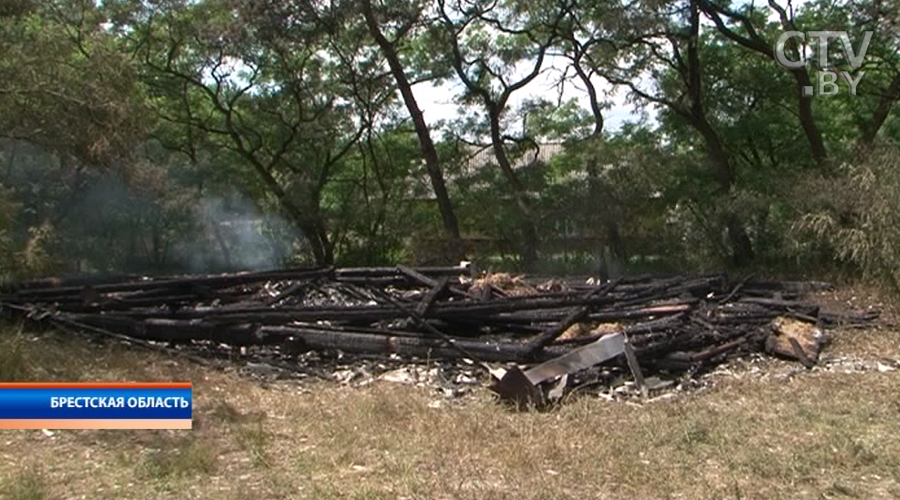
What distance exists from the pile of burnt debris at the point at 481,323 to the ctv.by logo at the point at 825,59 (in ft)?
22.9

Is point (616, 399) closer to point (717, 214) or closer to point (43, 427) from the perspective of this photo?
point (43, 427)

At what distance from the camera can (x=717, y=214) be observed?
1505 centimetres

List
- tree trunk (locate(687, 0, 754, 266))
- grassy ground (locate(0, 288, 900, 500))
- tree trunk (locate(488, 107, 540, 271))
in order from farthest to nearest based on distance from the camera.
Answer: tree trunk (locate(488, 107, 540, 271)) < tree trunk (locate(687, 0, 754, 266)) < grassy ground (locate(0, 288, 900, 500))

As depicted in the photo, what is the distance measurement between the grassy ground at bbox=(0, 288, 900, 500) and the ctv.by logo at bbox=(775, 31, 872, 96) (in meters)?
10.3

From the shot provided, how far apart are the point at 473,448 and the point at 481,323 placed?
11.5 feet

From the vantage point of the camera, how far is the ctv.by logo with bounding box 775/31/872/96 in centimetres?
1480

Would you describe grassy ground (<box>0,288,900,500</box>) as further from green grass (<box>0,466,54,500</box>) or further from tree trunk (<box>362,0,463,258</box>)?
tree trunk (<box>362,0,463,258</box>)

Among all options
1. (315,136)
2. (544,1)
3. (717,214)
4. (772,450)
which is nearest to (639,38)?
(544,1)

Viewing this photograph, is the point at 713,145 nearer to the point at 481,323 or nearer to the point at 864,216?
the point at 864,216

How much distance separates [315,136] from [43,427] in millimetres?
14938

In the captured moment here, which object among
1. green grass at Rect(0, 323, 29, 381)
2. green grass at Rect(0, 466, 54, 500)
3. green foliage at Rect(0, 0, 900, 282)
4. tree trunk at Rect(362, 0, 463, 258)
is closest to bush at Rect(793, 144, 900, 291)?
green foliage at Rect(0, 0, 900, 282)

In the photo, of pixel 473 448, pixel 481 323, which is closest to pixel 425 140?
pixel 481 323

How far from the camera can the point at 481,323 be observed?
8.27 metres

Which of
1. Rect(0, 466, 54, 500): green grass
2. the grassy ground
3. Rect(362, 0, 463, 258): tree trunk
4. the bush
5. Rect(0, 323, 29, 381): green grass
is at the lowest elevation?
the grassy ground
